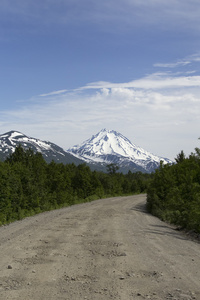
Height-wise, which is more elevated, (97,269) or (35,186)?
(35,186)

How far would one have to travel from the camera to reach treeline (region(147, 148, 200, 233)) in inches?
778

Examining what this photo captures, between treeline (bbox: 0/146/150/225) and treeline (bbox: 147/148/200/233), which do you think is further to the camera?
treeline (bbox: 0/146/150/225)

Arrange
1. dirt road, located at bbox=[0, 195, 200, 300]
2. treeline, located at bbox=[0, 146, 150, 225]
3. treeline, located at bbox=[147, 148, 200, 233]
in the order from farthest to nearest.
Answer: treeline, located at bbox=[0, 146, 150, 225] < treeline, located at bbox=[147, 148, 200, 233] < dirt road, located at bbox=[0, 195, 200, 300]

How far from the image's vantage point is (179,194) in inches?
983

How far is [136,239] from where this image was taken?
14.0 metres

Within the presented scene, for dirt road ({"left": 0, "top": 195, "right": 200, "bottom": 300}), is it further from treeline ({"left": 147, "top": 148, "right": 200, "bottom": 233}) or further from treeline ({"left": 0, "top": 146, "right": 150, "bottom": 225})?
treeline ({"left": 0, "top": 146, "right": 150, "bottom": 225})

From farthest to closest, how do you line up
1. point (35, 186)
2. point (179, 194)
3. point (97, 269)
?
point (35, 186) → point (179, 194) → point (97, 269)

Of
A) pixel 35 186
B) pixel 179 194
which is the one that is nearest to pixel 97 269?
pixel 179 194

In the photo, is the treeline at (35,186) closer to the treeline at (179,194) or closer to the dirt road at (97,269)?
the treeline at (179,194)

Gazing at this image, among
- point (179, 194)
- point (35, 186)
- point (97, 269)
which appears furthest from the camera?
point (35, 186)

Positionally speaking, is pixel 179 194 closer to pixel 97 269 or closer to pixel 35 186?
pixel 35 186

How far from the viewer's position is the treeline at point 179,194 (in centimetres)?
1975

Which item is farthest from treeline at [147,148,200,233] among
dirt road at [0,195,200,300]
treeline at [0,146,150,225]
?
treeline at [0,146,150,225]

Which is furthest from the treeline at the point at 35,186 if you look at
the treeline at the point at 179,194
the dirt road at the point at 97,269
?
the dirt road at the point at 97,269
